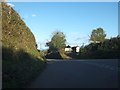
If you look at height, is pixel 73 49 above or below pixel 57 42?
below

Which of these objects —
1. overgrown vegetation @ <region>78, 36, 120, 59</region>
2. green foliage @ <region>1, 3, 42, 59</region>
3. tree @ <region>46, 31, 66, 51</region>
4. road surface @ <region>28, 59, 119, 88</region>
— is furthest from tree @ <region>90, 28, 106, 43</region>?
green foliage @ <region>1, 3, 42, 59</region>

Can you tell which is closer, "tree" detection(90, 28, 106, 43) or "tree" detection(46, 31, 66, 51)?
"tree" detection(90, 28, 106, 43)

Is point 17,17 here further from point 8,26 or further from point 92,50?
point 92,50

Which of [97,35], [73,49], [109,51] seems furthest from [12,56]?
[73,49]

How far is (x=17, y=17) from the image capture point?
24.4m

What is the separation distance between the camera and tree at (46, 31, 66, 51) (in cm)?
12231

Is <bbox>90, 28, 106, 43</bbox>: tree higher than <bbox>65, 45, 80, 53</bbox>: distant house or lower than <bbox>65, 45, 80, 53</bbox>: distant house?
higher

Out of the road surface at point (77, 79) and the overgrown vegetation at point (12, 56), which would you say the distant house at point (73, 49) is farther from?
the overgrown vegetation at point (12, 56)

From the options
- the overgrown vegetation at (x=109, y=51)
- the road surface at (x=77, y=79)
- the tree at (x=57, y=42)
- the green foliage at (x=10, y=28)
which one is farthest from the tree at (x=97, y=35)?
the green foliage at (x=10, y=28)

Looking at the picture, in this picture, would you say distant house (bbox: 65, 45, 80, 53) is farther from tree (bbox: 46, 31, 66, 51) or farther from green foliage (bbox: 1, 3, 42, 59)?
green foliage (bbox: 1, 3, 42, 59)

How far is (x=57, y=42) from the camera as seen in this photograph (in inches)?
4818

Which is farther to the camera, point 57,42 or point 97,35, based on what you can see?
point 57,42

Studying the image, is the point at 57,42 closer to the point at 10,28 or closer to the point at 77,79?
the point at 10,28

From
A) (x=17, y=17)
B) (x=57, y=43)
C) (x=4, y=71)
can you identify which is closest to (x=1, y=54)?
(x=4, y=71)
